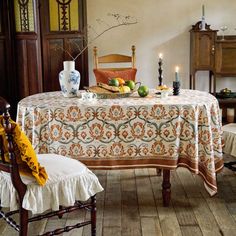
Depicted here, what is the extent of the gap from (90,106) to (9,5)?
2.42 m

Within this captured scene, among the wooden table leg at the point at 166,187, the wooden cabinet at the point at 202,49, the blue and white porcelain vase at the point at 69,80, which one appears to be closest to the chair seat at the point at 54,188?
the wooden table leg at the point at 166,187

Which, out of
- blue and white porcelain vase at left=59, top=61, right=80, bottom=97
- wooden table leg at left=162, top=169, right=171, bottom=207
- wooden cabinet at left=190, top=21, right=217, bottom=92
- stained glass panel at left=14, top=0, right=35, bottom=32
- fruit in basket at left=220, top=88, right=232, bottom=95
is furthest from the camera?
fruit in basket at left=220, top=88, right=232, bottom=95

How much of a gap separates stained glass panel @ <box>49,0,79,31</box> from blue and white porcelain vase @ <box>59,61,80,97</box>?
1753mm

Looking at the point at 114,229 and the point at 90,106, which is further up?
the point at 90,106

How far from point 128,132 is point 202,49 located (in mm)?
2325

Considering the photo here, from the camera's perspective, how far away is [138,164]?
2561 millimetres

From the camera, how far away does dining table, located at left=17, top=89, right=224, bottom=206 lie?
97.6 inches

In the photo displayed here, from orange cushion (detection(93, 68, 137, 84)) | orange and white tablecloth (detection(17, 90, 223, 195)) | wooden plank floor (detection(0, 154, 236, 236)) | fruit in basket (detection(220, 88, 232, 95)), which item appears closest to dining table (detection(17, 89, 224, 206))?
orange and white tablecloth (detection(17, 90, 223, 195))

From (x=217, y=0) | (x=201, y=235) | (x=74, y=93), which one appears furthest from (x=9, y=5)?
(x=201, y=235)

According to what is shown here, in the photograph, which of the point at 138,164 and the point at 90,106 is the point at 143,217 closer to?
the point at 138,164

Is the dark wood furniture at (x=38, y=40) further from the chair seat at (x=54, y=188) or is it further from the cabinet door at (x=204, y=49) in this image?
the chair seat at (x=54, y=188)

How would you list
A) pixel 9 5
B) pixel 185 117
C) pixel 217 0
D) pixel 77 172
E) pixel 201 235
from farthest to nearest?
Result: pixel 217 0
pixel 9 5
pixel 185 117
pixel 201 235
pixel 77 172

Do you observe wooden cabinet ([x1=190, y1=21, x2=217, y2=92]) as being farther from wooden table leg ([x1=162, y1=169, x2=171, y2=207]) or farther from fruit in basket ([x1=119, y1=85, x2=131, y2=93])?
wooden table leg ([x1=162, y1=169, x2=171, y2=207])

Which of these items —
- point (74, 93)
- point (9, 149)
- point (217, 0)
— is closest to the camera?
point (9, 149)
